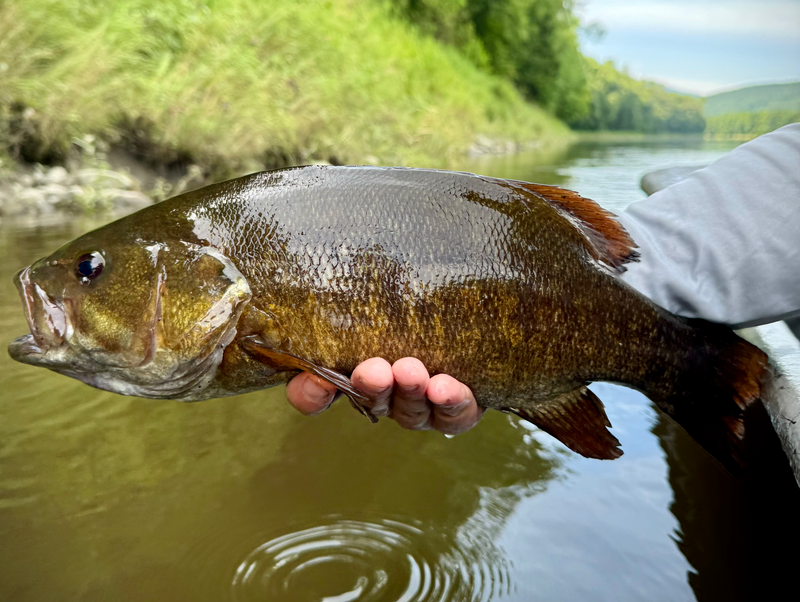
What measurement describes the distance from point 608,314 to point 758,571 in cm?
112

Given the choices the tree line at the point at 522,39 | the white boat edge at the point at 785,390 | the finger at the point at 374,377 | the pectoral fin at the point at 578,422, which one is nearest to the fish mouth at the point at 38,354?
the finger at the point at 374,377

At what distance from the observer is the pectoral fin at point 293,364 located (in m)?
1.72

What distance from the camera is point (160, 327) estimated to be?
179cm

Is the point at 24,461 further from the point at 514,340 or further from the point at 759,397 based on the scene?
the point at 759,397

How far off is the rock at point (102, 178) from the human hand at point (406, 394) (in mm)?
6897

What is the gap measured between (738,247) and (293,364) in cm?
140

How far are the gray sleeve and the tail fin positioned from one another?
10cm

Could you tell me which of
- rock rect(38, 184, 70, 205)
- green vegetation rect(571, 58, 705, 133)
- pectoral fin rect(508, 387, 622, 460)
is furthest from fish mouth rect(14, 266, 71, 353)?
green vegetation rect(571, 58, 705, 133)

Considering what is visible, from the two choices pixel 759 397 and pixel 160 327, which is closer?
pixel 160 327

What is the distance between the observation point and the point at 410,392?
1858 mm

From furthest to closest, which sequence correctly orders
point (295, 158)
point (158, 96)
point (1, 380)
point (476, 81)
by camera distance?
point (476, 81)
point (295, 158)
point (158, 96)
point (1, 380)

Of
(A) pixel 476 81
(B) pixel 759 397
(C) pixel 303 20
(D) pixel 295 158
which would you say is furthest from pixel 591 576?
(A) pixel 476 81

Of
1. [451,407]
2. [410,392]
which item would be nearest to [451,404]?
[451,407]

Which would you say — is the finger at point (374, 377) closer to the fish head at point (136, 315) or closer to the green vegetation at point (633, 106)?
the fish head at point (136, 315)
